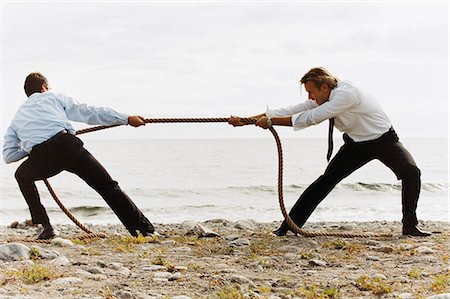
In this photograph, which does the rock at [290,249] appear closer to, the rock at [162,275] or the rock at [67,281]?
the rock at [162,275]

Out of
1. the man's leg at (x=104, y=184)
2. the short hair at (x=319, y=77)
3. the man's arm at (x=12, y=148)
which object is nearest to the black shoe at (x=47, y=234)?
the man's leg at (x=104, y=184)

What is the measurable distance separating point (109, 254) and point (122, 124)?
62.0 inches

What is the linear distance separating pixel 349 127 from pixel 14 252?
367cm

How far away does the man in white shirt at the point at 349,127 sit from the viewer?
23.7 ft

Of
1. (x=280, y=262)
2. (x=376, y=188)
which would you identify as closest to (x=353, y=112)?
(x=280, y=262)

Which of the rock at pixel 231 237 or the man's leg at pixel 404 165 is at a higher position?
the man's leg at pixel 404 165

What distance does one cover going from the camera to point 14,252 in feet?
20.2

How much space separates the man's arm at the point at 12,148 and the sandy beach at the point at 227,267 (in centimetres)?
97

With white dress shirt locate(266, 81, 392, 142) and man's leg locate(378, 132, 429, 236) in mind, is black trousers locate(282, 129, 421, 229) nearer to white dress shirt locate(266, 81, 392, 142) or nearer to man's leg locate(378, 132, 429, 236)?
man's leg locate(378, 132, 429, 236)

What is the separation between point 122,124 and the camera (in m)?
7.61

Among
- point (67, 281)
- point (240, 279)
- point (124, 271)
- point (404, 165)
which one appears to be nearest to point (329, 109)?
point (404, 165)

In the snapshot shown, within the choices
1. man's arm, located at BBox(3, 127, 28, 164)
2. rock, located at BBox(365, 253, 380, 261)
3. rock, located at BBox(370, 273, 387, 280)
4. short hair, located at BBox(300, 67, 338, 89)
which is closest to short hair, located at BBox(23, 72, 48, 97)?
man's arm, located at BBox(3, 127, 28, 164)

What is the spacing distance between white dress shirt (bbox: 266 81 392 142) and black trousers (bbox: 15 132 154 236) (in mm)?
2139

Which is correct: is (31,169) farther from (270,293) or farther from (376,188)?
(376,188)
